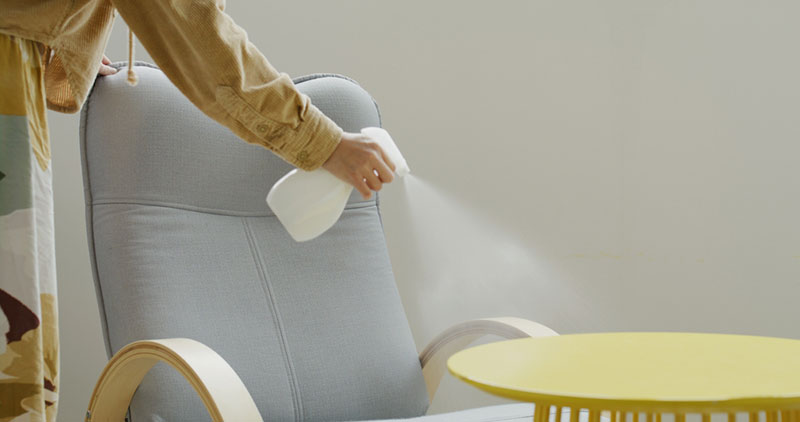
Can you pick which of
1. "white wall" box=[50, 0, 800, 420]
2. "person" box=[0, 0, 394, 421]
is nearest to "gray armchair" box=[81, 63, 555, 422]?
"person" box=[0, 0, 394, 421]

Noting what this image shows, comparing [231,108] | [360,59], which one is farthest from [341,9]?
[231,108]

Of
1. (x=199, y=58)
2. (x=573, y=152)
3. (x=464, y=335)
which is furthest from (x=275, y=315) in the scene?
(x=573, y=152)

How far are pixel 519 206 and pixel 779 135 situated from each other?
0.67 meters

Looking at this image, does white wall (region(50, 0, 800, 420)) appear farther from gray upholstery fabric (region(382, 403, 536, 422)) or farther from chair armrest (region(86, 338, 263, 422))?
chair armrest (region(86, 338, 263, 422))

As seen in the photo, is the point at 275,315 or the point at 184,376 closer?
the point at 184,376

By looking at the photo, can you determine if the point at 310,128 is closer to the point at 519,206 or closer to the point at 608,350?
the point at 608,350

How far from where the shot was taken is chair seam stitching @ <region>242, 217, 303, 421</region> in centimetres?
143

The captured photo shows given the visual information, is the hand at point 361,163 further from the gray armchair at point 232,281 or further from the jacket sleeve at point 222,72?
the gray armchair at point 232,281

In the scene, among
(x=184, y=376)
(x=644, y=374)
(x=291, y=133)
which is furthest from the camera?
(x=184, y=376)

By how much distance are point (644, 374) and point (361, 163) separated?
1.44 ft

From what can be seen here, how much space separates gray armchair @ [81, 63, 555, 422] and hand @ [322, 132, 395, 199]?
41 centimetres

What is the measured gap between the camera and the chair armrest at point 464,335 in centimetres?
138

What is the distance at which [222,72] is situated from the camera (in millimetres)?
915

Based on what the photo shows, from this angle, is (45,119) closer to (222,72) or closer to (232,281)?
(222,72)
